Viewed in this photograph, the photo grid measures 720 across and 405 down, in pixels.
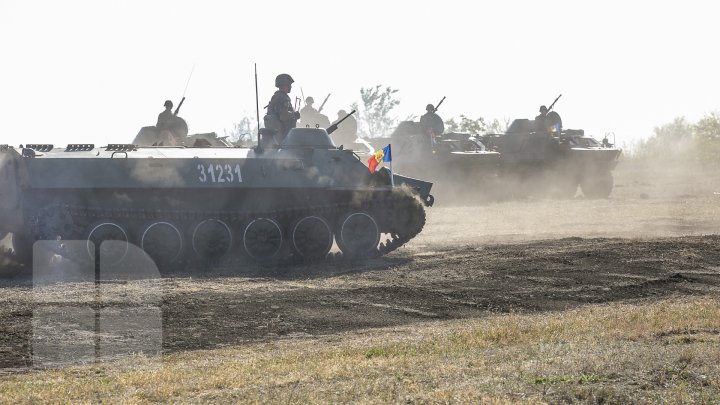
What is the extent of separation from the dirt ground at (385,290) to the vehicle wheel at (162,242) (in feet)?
3.42

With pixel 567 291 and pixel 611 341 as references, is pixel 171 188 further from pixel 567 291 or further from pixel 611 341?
pixel 611 341

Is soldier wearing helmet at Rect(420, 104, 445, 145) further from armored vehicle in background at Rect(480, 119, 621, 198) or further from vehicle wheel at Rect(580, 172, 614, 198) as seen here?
vehicle wheel at Rect(580, 172, 614, 198)

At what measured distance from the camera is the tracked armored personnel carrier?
19.9 metres

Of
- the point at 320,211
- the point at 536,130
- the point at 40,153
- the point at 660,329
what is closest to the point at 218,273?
the point at 320,211

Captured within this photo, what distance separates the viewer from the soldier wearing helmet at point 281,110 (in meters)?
23.1

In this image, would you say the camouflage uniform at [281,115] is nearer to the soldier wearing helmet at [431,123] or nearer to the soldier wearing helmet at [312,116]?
the soldier wearing helmet at [312,116]

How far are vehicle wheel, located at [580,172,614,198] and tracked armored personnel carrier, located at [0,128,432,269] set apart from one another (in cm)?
2188

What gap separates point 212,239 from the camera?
20.7 meters

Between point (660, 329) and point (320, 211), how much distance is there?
9.81 m

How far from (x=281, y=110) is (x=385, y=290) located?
7448mm

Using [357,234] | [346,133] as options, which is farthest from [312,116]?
[357,234]

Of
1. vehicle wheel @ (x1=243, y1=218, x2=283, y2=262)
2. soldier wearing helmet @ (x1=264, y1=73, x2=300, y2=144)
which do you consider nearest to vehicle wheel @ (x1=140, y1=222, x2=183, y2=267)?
vehicle wheel @ (x1=243, y1=218, x2=283, y2=262)

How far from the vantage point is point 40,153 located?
66.1ft

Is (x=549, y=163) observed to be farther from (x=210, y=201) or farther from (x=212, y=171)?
(x=212, y=171)
